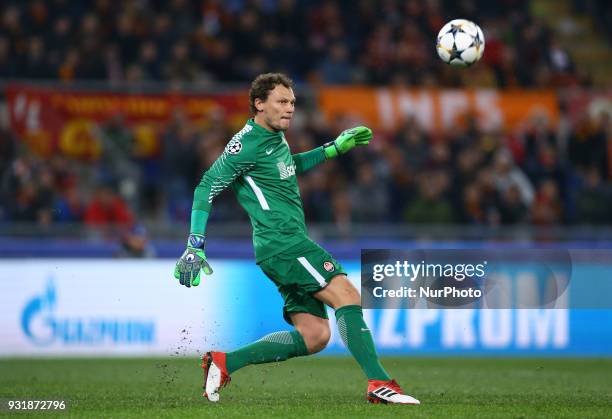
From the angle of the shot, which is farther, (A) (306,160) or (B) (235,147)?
(A) (306,160)

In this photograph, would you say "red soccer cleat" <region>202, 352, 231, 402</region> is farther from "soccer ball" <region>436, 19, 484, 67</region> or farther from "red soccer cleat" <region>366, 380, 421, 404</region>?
"soccer ball" <region>436, 19, 484, 67</region>

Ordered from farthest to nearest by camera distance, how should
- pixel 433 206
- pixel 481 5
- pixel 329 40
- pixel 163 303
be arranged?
pixel 481 5
pixel 329 40
pixel 433 206
pixel 163 303

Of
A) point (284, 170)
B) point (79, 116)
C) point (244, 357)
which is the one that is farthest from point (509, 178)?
point (244, 357)

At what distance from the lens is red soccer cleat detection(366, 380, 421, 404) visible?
305 inches

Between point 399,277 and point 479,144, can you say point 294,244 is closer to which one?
point 399,277

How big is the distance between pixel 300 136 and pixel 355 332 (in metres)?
9.07

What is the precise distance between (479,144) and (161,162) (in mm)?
5021

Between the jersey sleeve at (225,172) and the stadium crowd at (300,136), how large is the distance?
791cm

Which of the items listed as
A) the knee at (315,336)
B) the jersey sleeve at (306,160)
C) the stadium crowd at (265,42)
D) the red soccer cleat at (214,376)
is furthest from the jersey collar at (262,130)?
the stadium crowd at (265,42)

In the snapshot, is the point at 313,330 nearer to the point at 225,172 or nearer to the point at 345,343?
the point at 345,343

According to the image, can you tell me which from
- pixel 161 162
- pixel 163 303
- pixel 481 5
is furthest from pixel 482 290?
pixel 481 5

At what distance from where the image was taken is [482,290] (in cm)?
962

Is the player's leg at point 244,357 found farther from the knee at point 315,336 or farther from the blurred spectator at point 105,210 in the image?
the blurred spectator at point 105,210

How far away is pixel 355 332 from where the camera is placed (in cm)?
786
